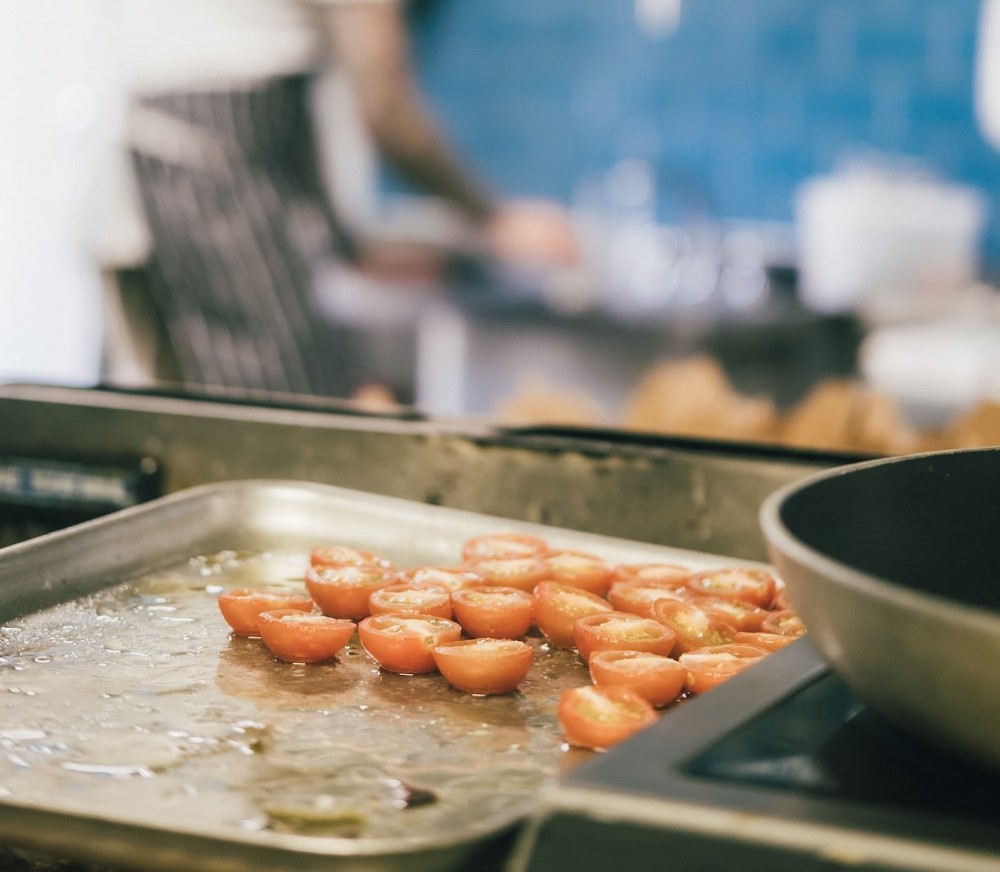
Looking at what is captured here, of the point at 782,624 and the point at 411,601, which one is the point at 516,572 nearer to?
the point at 411,601

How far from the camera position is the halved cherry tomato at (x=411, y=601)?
116 centimetres

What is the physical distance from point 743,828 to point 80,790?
18.5 inches

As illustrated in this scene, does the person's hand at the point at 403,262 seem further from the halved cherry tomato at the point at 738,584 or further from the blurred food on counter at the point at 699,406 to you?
the halved cherry tomato at the point at 738,584

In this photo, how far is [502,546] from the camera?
1.38 metres

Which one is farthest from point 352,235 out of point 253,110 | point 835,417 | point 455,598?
point 455,598

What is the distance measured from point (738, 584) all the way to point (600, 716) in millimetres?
407

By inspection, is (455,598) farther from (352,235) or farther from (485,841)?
(352,235)

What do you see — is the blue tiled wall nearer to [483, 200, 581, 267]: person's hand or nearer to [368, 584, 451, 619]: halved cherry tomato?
[483, 200, 581, 267]: person's hand

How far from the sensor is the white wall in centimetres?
511

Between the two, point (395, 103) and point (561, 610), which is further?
point (395, 103)

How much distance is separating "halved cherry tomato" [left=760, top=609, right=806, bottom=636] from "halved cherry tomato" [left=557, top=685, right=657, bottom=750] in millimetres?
275

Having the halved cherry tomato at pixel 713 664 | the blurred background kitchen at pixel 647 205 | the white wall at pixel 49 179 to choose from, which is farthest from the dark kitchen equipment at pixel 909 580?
the white wall at pixel 49 179

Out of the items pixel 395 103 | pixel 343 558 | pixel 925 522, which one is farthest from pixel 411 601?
pixel 395 103

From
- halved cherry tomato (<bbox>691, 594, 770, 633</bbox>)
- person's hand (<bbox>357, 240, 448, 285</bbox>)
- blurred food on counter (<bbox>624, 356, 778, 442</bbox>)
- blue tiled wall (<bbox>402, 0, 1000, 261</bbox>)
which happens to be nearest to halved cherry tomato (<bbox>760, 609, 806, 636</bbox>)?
halved cherry tomato (<bbox>691, 594, 770, 633</bbox>)
